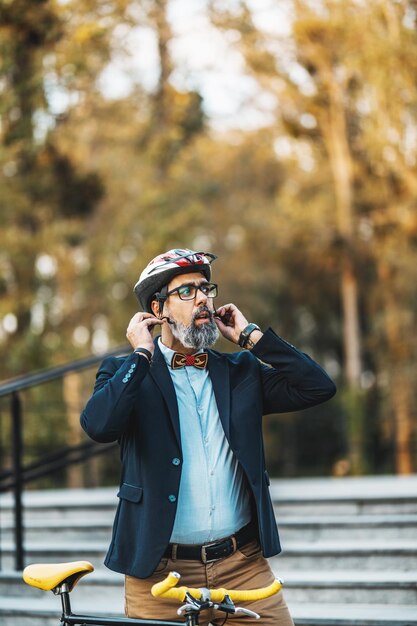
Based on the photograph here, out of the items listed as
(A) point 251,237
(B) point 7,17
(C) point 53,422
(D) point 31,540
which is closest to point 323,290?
(A) point 251,237

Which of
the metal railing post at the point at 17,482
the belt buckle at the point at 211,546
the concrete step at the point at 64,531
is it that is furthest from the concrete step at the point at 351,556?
the belt buckle at the point at 211,546

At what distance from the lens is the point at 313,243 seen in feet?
73.9

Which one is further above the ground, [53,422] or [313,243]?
[313,243]

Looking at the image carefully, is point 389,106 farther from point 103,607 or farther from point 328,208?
point 103,607

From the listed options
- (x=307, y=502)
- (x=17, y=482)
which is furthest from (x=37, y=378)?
(x=307, y=502)

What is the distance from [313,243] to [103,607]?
57.2ft

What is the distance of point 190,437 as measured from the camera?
3400 mm

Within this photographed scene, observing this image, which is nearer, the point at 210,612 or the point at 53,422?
the point at 210,612

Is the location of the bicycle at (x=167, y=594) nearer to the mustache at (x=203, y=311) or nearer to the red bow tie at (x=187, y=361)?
the red bow tie at (x=187, y=361)

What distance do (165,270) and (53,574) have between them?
1.10m

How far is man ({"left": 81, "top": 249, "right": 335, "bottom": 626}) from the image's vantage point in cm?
329

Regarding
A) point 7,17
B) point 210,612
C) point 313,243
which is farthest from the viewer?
point 313,243

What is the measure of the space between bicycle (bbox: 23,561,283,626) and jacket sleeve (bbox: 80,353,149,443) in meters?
0.45

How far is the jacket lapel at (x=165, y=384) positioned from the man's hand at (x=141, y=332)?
0.26 feet
